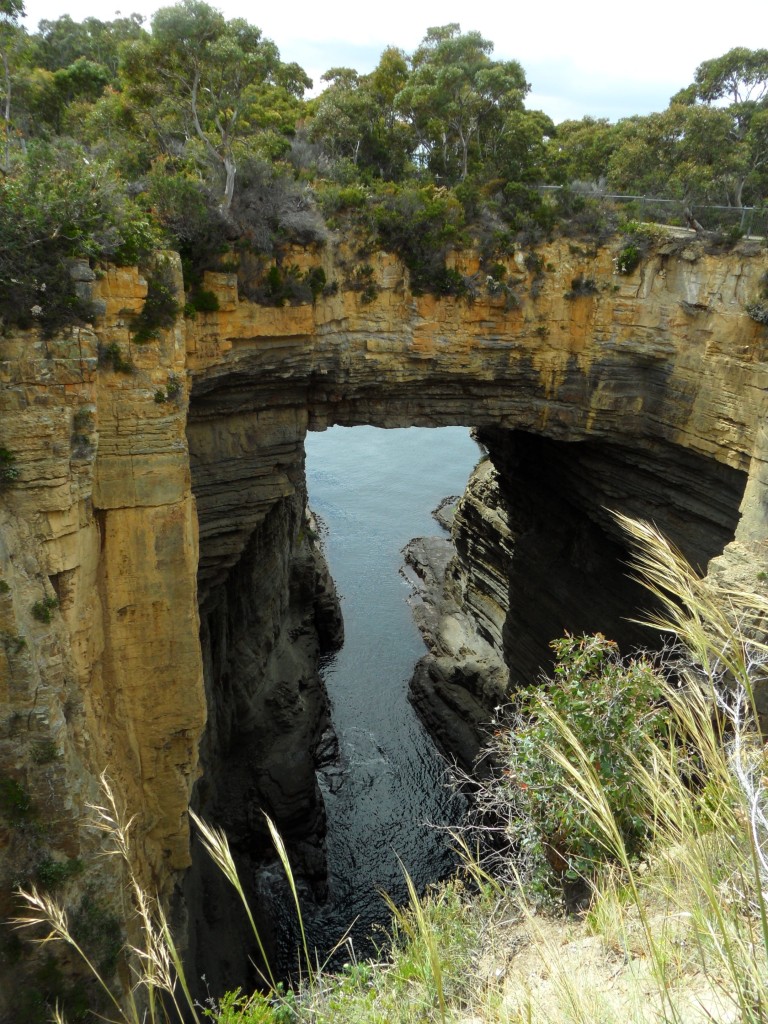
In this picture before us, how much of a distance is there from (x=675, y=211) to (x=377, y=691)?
18540mm

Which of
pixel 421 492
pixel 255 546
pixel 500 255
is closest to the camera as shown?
pixel 500 255

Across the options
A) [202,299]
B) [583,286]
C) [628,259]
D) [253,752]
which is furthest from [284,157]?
[253,752]

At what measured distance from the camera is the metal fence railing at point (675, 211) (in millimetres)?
15164

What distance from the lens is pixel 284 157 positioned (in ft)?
51.8

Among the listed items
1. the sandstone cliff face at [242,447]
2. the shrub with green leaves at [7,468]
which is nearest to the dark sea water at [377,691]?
the sandstone cliff face at [242,447]

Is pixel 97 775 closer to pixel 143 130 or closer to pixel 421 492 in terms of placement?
pixel 143 130

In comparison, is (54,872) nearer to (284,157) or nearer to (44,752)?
(44,752)

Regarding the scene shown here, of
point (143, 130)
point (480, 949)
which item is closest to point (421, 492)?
point (143, 130)

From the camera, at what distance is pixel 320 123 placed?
17.0 metres

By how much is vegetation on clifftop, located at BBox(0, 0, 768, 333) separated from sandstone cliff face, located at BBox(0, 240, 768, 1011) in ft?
2.14

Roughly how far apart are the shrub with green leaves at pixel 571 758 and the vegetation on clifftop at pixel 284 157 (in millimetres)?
7422

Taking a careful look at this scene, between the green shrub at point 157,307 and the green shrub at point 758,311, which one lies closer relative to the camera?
the green shrub at point 157,307

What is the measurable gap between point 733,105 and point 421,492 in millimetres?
25912

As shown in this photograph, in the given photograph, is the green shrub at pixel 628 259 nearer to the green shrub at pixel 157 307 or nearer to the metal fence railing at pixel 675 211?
the metal fence railing at pixel 675 211
